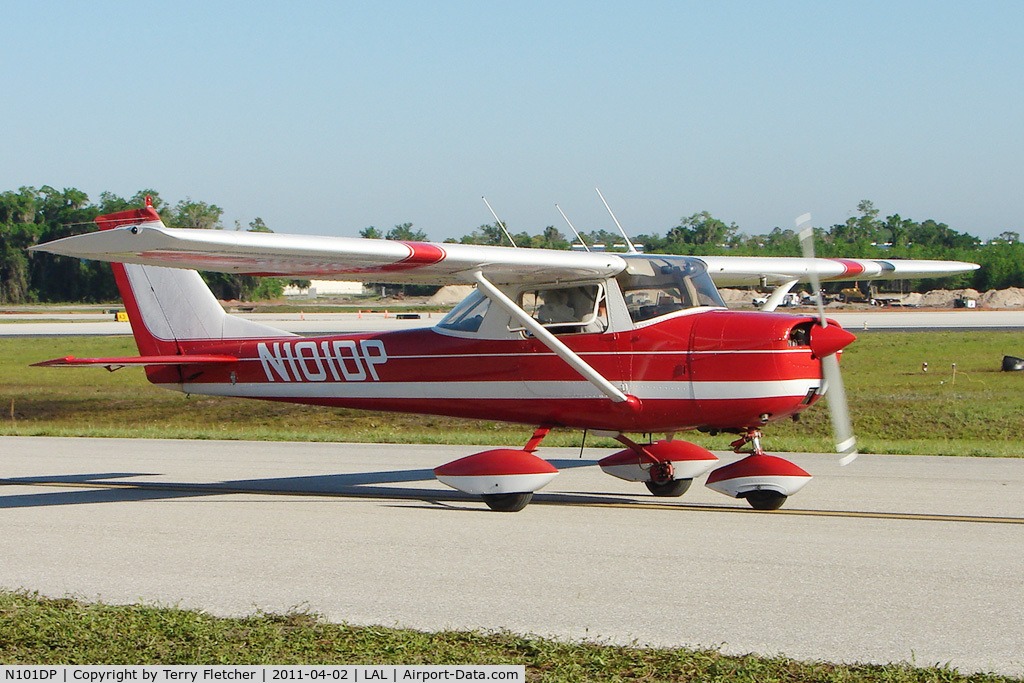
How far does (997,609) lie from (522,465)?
14.3 feet

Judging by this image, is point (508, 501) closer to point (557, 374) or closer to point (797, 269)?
point (557, 374)

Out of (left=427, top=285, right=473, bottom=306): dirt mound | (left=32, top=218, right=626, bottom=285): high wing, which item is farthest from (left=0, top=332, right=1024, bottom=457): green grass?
(left=427, top=285, right=473, bottom=306): dirt mound

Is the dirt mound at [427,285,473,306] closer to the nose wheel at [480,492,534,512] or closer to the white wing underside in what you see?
the white wing underside

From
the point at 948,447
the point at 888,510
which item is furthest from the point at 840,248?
the point at 888,510

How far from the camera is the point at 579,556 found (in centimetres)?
729

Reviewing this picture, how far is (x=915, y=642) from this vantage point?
516cm

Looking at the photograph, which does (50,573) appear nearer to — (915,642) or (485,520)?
(485,520)

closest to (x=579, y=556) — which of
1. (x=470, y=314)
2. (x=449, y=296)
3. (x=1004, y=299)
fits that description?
(x=470, y=314)

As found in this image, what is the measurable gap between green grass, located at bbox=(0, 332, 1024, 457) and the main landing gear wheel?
5946 mm

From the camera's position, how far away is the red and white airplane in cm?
870

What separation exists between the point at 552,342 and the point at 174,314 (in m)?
5.35

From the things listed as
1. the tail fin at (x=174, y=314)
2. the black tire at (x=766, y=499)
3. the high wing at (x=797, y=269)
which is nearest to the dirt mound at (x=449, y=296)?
the high wing at (x=797, y=269)

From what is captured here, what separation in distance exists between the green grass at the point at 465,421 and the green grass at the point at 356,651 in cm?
990

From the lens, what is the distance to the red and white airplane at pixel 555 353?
28.5 feet
